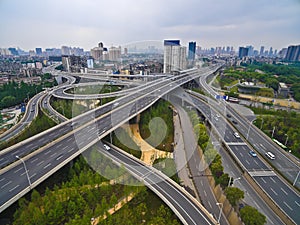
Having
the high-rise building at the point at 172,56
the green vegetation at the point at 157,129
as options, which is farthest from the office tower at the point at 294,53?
the green vegetation at the point at 157,129

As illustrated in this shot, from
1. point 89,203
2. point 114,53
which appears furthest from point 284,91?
point 114,53

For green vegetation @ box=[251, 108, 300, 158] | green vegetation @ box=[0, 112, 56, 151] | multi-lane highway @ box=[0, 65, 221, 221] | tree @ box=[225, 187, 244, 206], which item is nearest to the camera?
multi-lane highway @ box=[0, 65, 221, 221]

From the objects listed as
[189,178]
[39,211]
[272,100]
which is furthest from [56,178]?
[272,100]

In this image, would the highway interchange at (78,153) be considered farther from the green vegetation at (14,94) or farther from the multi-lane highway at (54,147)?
the green vegetation at (14,94)

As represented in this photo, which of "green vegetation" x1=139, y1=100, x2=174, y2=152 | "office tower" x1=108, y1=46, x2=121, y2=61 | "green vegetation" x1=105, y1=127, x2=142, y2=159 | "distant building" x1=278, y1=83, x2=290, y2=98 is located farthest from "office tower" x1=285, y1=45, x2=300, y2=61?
"green vegetation" x1=105, y1=127, x2=142, y2=159

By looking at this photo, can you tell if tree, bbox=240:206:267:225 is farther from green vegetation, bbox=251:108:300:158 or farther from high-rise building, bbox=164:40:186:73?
high-rise building, bbox=164:40:186:73

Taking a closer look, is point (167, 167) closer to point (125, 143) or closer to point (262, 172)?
point (125, 143)
